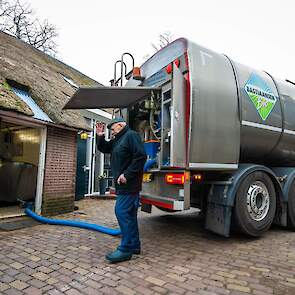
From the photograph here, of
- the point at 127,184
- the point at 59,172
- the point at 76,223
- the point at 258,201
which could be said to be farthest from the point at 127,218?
the point at 59,172

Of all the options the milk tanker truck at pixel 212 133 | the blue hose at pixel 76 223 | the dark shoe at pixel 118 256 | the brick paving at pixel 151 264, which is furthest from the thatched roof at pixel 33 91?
the dark shoe at pixel 118 256

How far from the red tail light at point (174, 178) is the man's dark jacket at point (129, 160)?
0.53 m

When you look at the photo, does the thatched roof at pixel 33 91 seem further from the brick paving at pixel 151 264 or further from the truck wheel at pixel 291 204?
the truck wheel at pixel 291 204

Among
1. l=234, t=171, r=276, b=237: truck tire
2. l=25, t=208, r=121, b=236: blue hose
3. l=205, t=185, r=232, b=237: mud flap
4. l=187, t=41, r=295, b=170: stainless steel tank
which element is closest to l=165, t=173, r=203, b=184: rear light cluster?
l=187, t=41, r=295, b=170: stainless steel tank

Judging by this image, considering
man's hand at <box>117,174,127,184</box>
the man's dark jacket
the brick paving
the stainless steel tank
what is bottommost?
the brick paving

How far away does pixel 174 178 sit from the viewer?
12.7ft

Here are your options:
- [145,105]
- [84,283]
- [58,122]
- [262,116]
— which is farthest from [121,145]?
[58,122]

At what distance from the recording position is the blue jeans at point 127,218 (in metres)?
3.46

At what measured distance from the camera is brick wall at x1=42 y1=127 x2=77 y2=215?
6.20 meters

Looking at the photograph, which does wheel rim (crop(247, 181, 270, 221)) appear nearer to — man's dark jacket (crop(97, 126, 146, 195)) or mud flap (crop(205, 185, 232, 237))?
mud flap (crop(205, 185, 232, 237))

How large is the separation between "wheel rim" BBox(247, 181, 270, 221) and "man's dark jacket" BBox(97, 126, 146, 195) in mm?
1920

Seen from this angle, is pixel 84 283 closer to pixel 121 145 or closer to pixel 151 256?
pixel 151 256

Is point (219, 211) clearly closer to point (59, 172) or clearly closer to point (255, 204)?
point (255, 204)

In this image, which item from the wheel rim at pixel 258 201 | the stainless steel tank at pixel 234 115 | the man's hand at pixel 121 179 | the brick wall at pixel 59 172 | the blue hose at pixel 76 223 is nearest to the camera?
the man's hand at pixel 121 179
